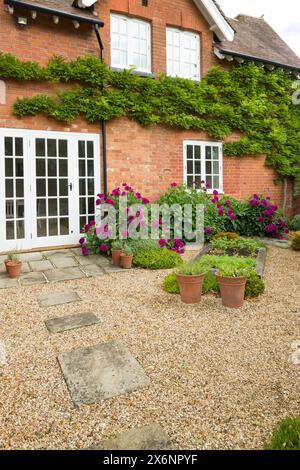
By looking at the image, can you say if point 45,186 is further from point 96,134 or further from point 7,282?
point 7,282

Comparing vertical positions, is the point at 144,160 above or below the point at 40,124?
below

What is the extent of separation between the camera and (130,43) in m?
8.60

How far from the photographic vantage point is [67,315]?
13.3ft

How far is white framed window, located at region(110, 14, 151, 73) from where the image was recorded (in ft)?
27.7

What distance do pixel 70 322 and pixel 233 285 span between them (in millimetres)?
2018

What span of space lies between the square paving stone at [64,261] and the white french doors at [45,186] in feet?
3.11

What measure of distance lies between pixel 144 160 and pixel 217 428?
7334 mm

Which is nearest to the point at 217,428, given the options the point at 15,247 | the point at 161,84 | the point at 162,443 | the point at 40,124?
the point at 162,443

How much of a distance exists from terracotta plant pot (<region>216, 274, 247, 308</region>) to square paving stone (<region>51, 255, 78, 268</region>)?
3209 millimetres

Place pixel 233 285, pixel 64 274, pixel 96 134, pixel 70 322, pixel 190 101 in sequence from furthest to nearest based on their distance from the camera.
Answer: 1. pixel 190 101
2. pixel 96 134
3. pixel 64 274
4. pixel 233 285
5. pixel 70 322

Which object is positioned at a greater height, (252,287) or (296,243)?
(296,243)

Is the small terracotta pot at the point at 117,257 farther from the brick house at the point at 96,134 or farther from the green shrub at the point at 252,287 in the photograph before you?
the green shrub at the point at 252,287

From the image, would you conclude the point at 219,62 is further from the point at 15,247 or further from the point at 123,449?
the point at 123,449

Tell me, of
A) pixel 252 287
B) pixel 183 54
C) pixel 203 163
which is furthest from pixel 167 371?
pixel 183 54
